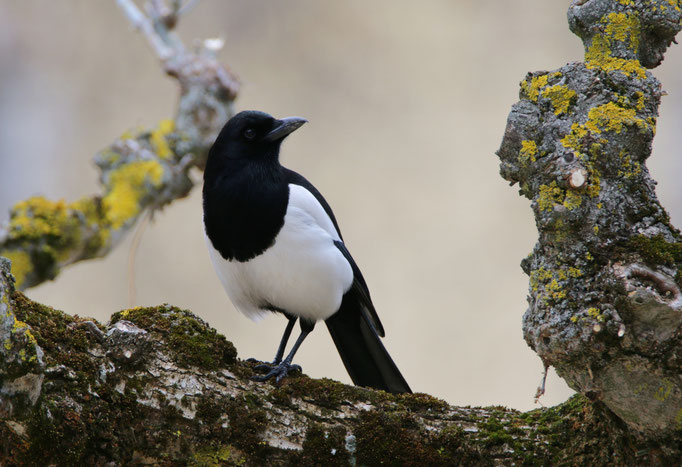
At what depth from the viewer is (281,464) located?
6.82 ft

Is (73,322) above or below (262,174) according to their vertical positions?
below

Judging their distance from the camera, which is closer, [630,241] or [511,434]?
[630,241]

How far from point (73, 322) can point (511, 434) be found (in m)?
1.20

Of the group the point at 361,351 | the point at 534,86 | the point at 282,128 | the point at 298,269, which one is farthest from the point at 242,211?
the point at 534,86

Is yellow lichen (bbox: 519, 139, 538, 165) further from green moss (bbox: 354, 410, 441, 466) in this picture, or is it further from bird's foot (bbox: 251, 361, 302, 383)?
bird's foot (bbox: 251, 361, 302, 383)

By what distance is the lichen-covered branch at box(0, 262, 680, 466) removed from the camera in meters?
1.83

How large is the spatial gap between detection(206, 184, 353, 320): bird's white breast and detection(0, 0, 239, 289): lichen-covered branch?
2.23ft

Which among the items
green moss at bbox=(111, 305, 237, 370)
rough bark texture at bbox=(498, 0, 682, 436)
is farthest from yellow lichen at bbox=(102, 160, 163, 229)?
rough bark texture at bbox=(498, 0, 682, 436)

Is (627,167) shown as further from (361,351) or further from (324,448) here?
(361,351)

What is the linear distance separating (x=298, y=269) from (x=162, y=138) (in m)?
1.23

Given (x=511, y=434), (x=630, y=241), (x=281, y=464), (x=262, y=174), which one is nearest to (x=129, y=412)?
(x=281, y=464)

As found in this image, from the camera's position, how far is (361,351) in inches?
138

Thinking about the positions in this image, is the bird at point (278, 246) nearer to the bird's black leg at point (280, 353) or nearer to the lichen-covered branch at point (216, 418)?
the bird's black leg at point (280, 353)

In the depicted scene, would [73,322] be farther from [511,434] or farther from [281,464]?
[511,434]
